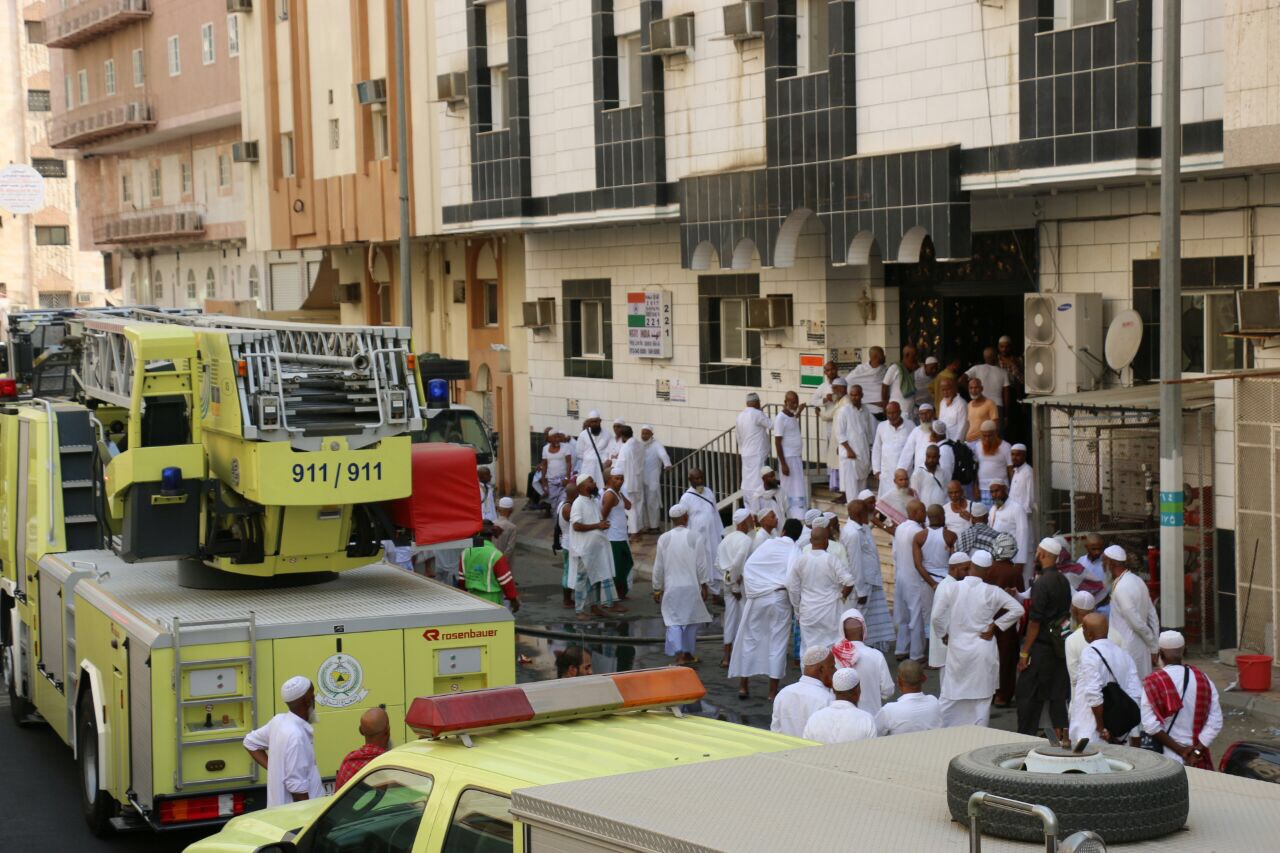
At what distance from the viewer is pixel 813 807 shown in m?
4.73

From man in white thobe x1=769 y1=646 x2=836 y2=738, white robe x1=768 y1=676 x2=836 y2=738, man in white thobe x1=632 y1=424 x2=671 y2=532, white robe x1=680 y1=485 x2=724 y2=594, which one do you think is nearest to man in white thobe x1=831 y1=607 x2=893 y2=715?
man in white thobe x1=769 y1=646 x2=836 y2=738

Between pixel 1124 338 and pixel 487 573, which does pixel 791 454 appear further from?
pixel 487 573

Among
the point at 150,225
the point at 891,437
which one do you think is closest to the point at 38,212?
the point at 150,225

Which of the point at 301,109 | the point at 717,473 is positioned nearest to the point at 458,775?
the point at 717,473

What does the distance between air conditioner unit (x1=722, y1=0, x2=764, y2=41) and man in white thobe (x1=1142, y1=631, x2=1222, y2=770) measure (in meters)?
13.0

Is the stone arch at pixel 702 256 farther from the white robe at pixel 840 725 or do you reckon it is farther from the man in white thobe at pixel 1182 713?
the white robe at pixel 840 725

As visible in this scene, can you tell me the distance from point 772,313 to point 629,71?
4.82m

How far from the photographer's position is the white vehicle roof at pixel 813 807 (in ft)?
14.3

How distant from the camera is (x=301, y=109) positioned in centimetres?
3569

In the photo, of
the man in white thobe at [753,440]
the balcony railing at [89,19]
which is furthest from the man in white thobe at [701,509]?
the balcony railing at [89,19]

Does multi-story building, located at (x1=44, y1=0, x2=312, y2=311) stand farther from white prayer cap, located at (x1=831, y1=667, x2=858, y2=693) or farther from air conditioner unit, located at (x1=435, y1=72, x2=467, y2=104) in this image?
white prayer cap, located at (x1=831, y1=667, x2=858, y2=693)

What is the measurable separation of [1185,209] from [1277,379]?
8.13ft

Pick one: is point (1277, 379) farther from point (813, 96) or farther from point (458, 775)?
point (458, 775)

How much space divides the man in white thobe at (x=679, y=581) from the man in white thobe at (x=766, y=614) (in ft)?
4.55
